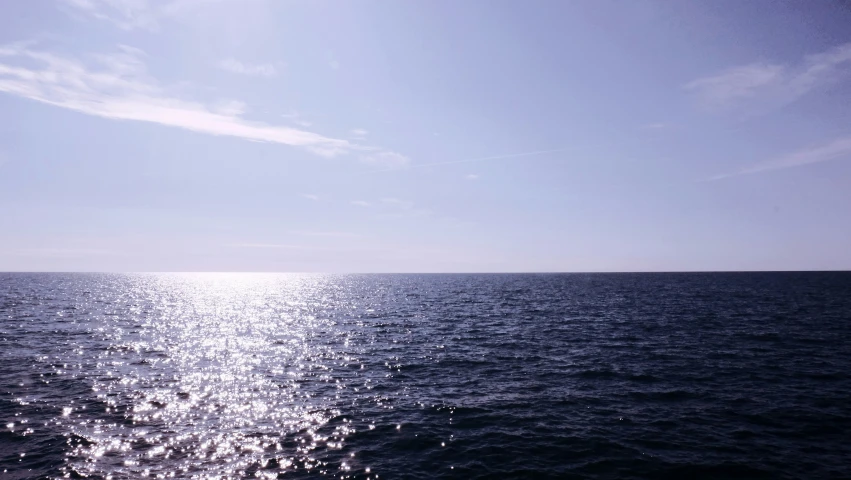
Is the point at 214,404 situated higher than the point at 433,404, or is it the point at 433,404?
the point at 433,404

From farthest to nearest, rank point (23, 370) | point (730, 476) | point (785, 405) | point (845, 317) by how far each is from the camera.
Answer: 1. point (845, 317)
2. point (23, 370)
3. point (785, 405)
4. point (730, 476)

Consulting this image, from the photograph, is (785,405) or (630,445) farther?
(785,405)

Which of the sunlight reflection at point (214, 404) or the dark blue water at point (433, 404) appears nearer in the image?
the dark blue water at point (433, 404)

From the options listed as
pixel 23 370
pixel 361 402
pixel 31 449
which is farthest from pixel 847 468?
pixel 23 370

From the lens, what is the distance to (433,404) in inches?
1089

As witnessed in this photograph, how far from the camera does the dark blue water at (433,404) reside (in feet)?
64.1

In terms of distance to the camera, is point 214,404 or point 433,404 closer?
point 433,404

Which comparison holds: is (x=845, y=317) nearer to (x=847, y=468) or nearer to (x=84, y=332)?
(x=847, y=468)

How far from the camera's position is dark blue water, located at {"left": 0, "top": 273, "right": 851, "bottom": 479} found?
1955 cm

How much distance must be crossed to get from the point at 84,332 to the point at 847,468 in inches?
2856

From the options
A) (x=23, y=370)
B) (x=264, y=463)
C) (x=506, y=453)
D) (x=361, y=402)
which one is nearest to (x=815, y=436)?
(x=506, y=453)

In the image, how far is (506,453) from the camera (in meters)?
20.7

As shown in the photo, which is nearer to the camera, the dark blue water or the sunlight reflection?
the dark blue water

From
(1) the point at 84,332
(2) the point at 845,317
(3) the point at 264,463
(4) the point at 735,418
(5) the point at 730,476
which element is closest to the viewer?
(5) the point at 730,476
